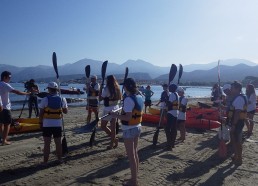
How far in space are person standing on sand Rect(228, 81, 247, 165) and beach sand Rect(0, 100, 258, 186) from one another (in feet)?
1.39

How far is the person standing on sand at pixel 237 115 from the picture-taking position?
6.32m

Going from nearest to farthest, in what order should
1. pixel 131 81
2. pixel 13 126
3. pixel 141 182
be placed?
pixel 131 81
pixel 141 182
pixel 13 126

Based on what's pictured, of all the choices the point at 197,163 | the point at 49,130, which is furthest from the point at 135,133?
the point at 197,163

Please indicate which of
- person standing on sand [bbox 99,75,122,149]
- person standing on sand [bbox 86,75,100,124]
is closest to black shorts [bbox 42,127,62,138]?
person standing on sand [bbox 99,75,122,149]

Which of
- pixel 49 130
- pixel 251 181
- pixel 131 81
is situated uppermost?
pixel 131 81

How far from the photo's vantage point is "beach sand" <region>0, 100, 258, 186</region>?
537cm

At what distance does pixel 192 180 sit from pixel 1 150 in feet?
15.6

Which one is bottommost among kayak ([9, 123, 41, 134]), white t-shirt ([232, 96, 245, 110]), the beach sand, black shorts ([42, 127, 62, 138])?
the beach sand

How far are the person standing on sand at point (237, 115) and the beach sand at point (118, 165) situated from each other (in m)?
0.42

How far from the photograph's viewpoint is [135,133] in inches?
192

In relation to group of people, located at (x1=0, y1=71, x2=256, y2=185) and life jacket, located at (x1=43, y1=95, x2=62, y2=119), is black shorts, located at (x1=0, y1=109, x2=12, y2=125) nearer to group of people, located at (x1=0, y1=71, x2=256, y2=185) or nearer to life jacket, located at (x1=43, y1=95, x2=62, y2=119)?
group of people, located at (x1=0, y1=71, x2=256, y2=185)

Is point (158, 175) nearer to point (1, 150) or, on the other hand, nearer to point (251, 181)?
point (251, 181)

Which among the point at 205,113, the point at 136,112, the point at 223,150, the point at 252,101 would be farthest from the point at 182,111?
the point at 136,112

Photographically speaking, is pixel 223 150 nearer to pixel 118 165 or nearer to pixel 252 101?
pixel 118 165
